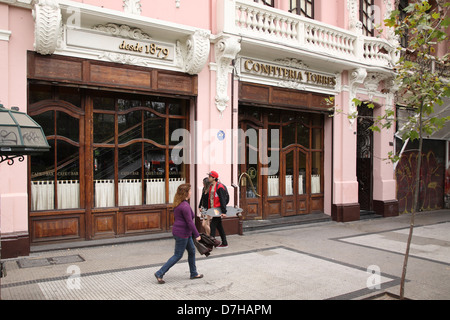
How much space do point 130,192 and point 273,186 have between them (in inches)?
178

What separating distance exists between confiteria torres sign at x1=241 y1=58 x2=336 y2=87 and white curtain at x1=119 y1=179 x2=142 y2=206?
13.5 feet

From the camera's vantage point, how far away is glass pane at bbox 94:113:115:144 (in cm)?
877

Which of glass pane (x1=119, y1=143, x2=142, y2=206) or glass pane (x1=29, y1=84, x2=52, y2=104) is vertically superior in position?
glass pane (x1=29, y1=84, x2=52, y2=104)

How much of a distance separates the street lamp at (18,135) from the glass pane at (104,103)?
13.7 ft

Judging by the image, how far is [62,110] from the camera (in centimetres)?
827

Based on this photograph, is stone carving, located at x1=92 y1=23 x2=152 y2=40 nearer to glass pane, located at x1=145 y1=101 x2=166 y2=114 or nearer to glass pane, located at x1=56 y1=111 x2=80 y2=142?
glass pane, located at x1=145 y1=101 x2=166 y2=114

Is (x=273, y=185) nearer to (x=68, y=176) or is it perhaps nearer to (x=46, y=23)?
(x=68, y=176)

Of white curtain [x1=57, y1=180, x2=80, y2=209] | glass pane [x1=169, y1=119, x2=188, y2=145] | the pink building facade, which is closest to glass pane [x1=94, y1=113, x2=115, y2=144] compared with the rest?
the pink building facade

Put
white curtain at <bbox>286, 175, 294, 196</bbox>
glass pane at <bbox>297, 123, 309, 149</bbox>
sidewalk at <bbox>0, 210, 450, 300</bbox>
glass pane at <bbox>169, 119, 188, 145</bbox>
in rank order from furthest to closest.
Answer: glass pane at <bbox>297, 123, 309, 149</bbox>
white curtain at <bbox>286, 175, 294, 196</bbox>
glass pane at <bbox>169, 119, 188, 145</bbox>
sidewalk at <bbox>0, 210, 450, 300</bbox>

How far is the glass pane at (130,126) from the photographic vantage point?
9.11m

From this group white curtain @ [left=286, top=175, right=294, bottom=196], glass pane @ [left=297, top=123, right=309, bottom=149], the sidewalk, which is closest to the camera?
the sidewalk

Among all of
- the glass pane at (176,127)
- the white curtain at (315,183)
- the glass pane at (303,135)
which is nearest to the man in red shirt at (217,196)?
the glass pane at (176,127)

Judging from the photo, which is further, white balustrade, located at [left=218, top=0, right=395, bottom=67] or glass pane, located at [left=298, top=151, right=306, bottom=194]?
glass pane, located at [left=298, top=151, right=306, bottom=194]

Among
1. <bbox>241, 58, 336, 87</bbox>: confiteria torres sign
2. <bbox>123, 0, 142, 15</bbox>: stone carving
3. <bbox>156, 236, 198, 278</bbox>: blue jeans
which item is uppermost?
<bbox>123, 0, 142, 15</bbox>: stone carving
